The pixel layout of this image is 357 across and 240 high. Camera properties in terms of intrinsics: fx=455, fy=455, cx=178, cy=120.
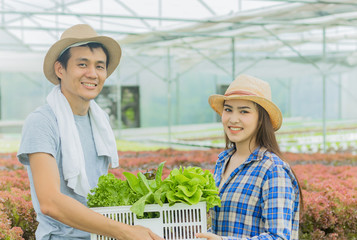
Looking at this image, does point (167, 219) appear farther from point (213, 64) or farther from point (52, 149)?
point (213, 64)

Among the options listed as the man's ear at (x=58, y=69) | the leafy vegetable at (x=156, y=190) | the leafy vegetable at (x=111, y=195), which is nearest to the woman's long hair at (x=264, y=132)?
the leafy vegetable at (x=156, y=190)

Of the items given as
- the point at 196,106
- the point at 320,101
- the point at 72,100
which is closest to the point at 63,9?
the point at 196,106

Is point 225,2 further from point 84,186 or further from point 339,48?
point 84,186

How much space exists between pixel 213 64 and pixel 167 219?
10494 mm

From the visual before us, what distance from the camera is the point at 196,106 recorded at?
13.9 meters

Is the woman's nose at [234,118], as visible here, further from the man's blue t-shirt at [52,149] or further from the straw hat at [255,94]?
the man's blue t-shirt at [52,149]

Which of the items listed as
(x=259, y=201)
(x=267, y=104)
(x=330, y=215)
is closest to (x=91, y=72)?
(x=267, y=104)

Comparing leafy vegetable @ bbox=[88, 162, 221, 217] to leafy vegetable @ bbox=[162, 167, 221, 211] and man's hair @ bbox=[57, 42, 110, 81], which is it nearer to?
leafy vegetable @ bbox=[162, 167, 221, 211]

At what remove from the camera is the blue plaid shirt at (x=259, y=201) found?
1981 mm

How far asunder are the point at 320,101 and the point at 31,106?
13151mm

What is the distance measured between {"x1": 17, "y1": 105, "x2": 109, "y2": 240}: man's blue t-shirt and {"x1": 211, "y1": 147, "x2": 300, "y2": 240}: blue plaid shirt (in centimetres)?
66

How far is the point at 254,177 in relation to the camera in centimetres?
216

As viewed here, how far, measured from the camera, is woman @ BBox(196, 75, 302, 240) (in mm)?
2000

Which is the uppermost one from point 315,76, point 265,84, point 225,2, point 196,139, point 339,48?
point 225,2
